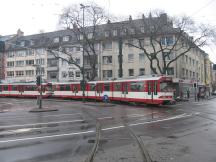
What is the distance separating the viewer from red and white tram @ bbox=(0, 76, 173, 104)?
27.2m

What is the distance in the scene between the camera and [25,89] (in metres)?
49.9

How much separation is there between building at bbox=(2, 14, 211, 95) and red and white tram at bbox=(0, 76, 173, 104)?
438cm

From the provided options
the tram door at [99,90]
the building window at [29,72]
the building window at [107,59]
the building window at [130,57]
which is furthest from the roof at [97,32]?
the tram door at [99,90]

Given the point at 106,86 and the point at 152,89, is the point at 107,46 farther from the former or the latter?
the point at 152,89

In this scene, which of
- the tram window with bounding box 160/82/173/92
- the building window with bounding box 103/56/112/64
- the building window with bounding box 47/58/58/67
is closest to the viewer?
the tram window with bounding box 160/82/173/92

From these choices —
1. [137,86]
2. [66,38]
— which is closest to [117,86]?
[137,86]

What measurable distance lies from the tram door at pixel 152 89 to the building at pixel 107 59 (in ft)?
48.0

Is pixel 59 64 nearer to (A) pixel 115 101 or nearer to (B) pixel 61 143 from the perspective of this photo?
(A) pixel 115 101

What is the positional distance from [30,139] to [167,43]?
4475 centimetres

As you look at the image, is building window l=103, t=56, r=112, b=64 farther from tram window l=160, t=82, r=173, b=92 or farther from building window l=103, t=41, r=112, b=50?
tram window l=160, t=82, r=173, b=92

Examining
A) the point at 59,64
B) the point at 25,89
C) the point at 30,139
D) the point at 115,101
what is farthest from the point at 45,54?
the point at 30,139

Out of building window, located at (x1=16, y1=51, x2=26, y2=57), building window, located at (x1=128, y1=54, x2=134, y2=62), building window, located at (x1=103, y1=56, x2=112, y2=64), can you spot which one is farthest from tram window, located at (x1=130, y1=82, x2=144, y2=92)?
building window, located at (x1=16, y1=51, x2=26, y2=57)

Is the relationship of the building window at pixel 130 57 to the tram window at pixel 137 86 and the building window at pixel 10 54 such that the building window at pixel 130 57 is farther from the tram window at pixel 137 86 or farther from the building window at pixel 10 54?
the building window at pixel 10 54

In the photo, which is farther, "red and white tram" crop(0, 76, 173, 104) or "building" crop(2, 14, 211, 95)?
"building" crop(2, 14, 211, 95)
